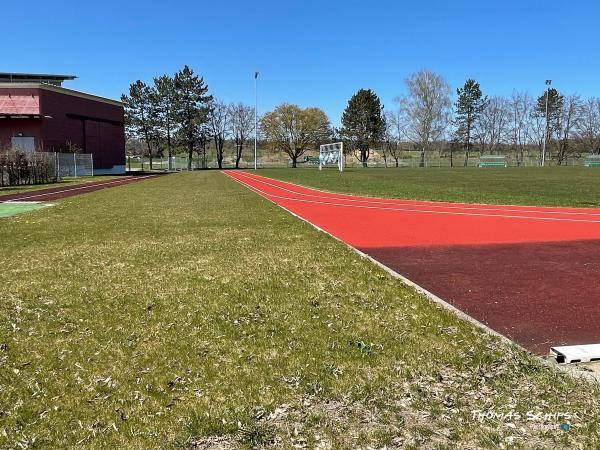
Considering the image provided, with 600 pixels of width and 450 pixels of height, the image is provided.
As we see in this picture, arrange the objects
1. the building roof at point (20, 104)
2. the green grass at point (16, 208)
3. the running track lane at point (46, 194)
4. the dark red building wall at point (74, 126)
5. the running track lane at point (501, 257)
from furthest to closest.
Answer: the dark red building wall at point (74, 126), the building roof at point (20, 104), the running track lane at point (46, 194), the green grass at point (16, 208), the running track lane at point (501, 257)

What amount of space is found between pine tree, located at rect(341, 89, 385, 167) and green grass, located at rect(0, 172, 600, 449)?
87761mm

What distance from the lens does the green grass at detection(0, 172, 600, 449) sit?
3.00m

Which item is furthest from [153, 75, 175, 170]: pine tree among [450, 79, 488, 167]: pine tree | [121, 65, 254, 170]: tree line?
[450, 79, 488, 167]: pine tree

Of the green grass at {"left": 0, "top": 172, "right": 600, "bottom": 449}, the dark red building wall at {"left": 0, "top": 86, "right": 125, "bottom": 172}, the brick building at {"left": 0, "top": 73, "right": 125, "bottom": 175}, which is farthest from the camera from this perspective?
the dark red building wall at {"left": 0, "top": 86, "right": 125, "bottom": 172}

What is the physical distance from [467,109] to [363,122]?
22.9 m

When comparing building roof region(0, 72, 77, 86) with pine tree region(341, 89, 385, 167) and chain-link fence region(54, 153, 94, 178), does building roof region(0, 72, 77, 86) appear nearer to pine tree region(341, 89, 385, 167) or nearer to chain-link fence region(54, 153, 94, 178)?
chain-link fence region(54, 153, 94, 178)

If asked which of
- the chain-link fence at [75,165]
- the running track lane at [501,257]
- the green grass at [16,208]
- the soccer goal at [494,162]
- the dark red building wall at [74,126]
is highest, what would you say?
the dark red building wall at [74,126]

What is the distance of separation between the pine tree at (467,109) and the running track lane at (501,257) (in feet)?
293

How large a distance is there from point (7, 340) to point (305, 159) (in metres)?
94.5

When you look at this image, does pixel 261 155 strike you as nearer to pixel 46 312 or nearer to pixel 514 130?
pixel 514 130

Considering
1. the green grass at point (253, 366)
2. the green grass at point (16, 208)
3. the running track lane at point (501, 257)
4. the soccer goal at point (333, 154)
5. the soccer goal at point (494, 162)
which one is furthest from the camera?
the soccer goal at point (494, 162)

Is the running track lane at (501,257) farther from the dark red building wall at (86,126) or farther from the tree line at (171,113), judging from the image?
the tree line at (171,113)

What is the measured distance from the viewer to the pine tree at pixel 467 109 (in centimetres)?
9688

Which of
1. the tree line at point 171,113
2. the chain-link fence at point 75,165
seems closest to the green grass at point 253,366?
the chain-link fence at point 75,165
